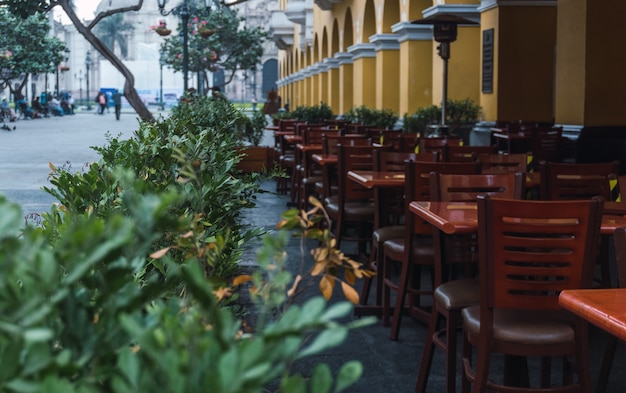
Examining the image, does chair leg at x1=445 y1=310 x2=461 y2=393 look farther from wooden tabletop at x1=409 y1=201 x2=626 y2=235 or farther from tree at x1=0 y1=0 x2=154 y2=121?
tree at x1=0 y1=0 x2=154 y2=121

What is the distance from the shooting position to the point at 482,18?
15539 mm

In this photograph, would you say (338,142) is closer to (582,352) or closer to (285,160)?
(285,160)

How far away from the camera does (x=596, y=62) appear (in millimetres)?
12055

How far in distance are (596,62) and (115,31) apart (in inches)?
3650

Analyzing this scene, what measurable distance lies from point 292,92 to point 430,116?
3124 cm

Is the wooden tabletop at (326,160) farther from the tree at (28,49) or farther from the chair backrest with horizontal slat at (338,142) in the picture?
the tree at (28,49)

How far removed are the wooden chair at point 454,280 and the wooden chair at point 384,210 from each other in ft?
1.92

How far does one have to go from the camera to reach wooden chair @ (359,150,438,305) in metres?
6.01

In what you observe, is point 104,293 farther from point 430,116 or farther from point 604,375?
point 430,116

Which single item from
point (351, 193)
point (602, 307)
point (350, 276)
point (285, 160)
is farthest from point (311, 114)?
point (350, 276)

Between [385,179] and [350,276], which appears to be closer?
[350,276]

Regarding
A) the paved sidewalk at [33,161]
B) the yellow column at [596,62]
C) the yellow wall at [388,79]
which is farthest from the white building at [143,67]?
the yellow column at [596,62]

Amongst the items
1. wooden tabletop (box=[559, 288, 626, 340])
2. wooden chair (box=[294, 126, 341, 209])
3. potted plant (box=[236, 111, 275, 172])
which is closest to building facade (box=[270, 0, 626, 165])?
wooden chair (box=[294, 126, 341, 209])

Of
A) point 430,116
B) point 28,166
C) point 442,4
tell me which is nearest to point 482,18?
point 442,4
